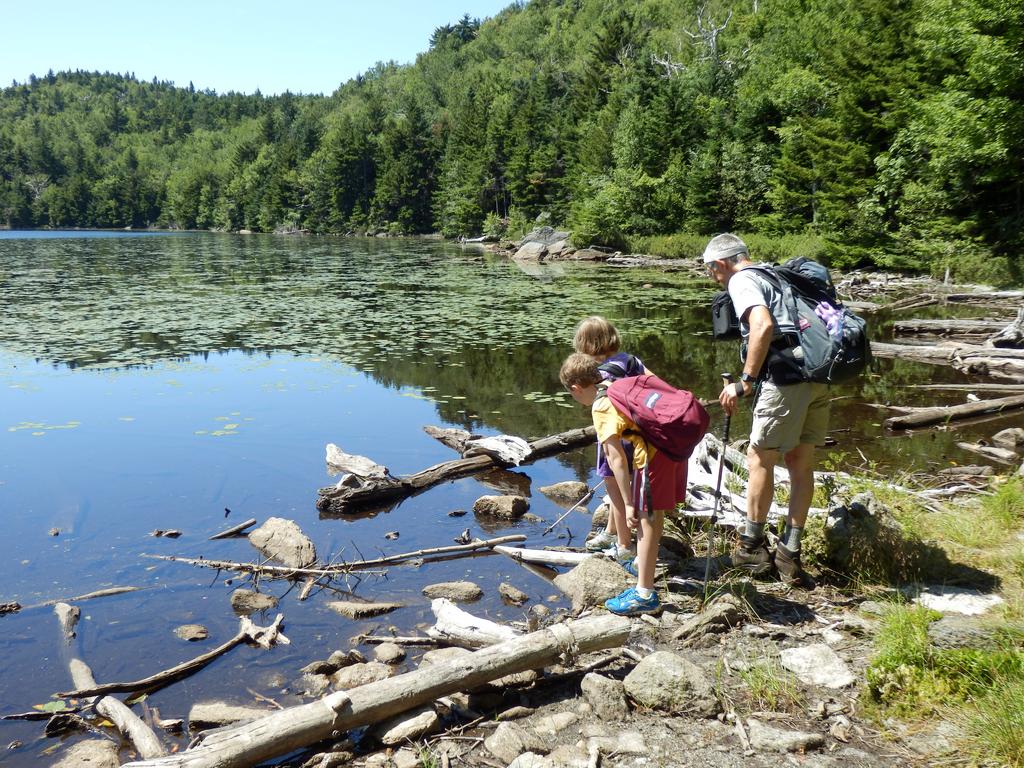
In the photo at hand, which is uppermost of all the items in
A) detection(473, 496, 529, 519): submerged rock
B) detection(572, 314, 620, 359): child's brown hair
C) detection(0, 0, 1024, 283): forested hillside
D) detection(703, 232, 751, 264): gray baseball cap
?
detection(0, 0, 1024, 283): forested hillside

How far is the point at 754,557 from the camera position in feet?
17.3

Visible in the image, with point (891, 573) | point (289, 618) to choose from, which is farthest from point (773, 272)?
point (289, 618)

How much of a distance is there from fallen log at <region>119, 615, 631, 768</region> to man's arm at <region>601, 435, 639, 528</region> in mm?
690

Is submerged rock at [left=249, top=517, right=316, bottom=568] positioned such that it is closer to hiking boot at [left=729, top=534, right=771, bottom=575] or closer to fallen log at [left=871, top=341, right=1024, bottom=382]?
hiking boot at [left=729, top=534, right=771, bottom=575]

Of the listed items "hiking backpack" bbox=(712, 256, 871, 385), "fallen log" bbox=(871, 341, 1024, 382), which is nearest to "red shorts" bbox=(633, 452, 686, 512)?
"hiking backpack" bbox=(712, 256, 871, 385)

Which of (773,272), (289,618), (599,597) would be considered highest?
(773,272)

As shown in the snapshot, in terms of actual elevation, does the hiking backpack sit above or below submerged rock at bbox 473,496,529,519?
above

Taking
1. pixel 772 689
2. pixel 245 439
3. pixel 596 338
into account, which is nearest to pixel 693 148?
pixel 245 439

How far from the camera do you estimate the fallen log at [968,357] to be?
13.5 meters

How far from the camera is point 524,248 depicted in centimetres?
5700

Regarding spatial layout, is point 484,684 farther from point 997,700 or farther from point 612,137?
point 612,137

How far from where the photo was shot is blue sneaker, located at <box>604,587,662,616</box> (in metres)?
4.89

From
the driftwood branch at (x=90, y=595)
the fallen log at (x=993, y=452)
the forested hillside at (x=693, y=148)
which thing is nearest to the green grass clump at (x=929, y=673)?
the driftwood branch at (x=90, y=595)

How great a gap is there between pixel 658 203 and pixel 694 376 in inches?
1580
